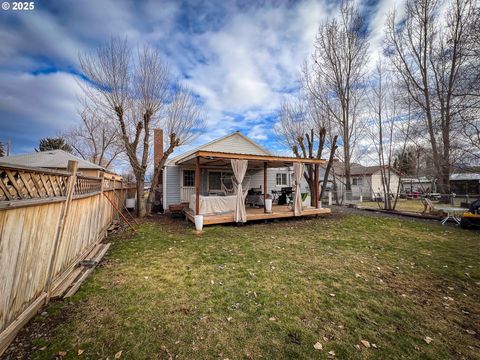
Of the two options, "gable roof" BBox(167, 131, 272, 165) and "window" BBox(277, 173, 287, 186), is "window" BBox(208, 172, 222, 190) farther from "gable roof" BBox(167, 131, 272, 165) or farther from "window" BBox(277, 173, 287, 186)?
"window" BBox(277, 173, 287, 186)

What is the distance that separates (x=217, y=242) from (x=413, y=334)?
4.51 m

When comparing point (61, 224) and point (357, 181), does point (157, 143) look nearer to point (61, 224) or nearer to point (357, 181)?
point (61, 224)

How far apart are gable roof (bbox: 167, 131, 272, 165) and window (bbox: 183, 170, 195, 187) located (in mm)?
1025

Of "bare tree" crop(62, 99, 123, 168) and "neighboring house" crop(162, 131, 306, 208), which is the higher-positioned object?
"bare tree" crop(62, 99, 123, 168)

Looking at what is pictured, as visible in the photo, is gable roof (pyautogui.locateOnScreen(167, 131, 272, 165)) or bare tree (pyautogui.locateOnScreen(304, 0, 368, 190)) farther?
bare tree (pyautogui.locateOnScreen(304, 0, 368, 190))

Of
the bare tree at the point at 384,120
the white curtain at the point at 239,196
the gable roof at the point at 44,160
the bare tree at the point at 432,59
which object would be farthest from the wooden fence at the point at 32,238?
the bare tree at the point at 384,120

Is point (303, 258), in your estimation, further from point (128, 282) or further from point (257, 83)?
point (257, 83)

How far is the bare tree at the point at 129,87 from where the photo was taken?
859 cm

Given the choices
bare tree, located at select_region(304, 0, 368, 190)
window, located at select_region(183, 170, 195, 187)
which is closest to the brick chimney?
window, located at select_region(183, 170, 195, 187)

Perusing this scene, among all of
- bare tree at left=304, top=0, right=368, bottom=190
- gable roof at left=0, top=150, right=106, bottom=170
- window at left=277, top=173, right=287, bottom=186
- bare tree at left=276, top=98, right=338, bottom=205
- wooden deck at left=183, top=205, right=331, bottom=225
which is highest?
bare tree at left=304, top=0, right=368, bottom=190

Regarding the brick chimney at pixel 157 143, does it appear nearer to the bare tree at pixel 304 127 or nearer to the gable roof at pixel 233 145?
the gable roof at pixel 233 145

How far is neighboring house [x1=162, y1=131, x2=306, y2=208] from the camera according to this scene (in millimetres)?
12180

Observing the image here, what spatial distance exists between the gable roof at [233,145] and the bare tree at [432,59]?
9.57 metres

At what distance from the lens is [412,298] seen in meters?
3.12
